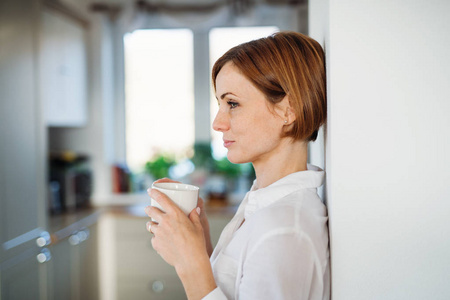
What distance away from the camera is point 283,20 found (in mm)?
3498

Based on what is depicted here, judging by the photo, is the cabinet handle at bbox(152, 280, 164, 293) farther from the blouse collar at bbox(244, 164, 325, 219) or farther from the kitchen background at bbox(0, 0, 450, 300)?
the blouse collar at bbox(244, 164, 325, 219)

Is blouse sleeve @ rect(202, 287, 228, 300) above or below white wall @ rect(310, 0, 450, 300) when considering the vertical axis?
below

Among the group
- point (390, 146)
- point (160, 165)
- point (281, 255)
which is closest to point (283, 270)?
point (281, 255)

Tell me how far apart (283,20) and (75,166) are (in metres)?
2.04

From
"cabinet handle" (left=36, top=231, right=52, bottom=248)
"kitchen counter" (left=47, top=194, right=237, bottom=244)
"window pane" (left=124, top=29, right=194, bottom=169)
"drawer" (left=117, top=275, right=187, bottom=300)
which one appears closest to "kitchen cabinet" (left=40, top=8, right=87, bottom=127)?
"window pane" (left=124, top=29, right=194, bottom=169)

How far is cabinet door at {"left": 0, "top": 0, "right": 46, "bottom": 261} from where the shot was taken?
199 cm

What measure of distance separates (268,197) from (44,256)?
5.95 ft

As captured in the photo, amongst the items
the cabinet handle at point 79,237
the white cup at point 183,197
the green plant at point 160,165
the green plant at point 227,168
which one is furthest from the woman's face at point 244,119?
the green plant at point 160,165

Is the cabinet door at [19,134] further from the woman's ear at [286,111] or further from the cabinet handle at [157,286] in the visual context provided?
the woman's ear at [286,111]

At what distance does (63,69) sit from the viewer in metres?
2.94

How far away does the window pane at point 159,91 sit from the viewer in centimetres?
367

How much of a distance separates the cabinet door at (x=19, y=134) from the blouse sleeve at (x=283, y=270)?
1591 millimetres

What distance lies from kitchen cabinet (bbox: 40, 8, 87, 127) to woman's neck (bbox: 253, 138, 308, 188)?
6.22ft

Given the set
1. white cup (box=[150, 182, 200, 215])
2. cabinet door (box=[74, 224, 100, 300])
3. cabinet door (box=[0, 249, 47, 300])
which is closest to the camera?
white cup (box=[150, 182, 200, 215])
